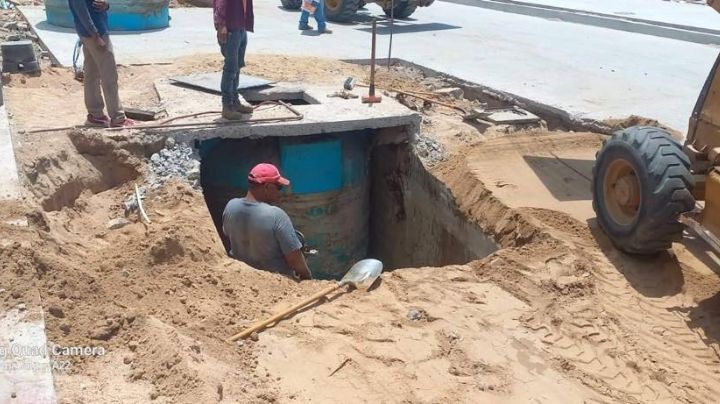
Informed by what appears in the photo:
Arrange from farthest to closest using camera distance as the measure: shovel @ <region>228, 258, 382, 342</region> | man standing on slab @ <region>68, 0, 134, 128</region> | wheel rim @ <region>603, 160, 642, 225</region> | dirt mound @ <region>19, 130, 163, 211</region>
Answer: man standing on slab @ <region>68, 0, 134, 128</region> < dirt mound @ <region>19, 130, 163, 211</region> < wheel rim @ <region>603, 160, 642, 225</region> < shovel @ <region>228, 258, 382, 342</region>

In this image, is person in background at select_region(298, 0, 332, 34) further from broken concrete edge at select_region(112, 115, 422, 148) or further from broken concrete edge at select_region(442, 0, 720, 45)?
broken concrete edge at select_region(112, 115, 422, 148)

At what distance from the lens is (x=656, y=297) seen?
4906 millimetres

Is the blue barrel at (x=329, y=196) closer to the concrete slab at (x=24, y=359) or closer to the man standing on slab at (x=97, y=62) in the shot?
the man standing on slab at (x=97, y=62)

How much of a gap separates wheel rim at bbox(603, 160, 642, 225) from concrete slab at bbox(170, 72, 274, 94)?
4493 mm

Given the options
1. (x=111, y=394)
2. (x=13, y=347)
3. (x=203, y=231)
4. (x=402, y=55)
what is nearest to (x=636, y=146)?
(x=203, y=231)

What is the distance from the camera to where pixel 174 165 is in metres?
6.54

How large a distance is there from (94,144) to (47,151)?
17.7 inches

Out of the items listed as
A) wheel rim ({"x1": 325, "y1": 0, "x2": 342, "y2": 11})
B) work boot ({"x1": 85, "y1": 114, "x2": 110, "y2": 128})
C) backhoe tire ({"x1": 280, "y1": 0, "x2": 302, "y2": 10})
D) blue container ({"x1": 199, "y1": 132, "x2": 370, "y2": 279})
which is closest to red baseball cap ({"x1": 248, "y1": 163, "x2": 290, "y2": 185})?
work boot ({"x1": 85, "y1": 114, "x2": 110, "y2": 128})

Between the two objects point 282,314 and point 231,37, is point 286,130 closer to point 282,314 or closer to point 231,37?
point 231,37

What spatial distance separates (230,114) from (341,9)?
884 centimetres

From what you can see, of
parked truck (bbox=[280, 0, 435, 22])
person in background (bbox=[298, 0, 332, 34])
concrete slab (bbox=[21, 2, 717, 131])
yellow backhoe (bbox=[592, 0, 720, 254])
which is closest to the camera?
yellow backhoe (bbox=[592, 0, 720, 254])

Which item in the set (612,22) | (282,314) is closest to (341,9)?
(612,22)

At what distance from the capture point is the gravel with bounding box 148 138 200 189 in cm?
641

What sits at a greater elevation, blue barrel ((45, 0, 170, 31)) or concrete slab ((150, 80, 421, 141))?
blue barrel ((45, 0, 170, 31))
